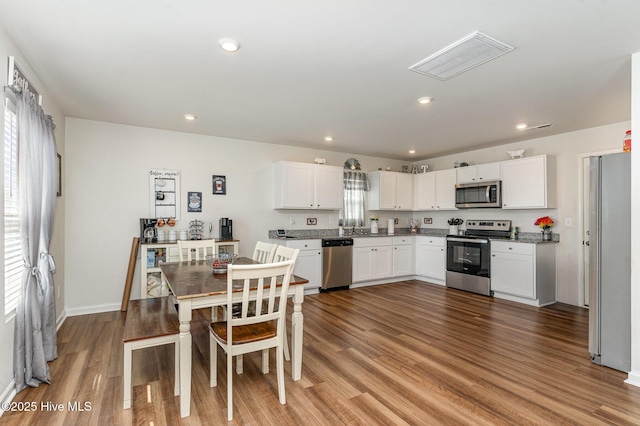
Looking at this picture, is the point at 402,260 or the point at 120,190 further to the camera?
the point at 402,260

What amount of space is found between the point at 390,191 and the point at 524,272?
2639 millimetres

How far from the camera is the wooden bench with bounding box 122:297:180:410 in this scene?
2.10 metres

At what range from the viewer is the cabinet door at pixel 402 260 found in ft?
19.9

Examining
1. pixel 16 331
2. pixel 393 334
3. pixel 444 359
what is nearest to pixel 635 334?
pixel 444 359

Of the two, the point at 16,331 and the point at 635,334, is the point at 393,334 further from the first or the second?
the point at 16,331

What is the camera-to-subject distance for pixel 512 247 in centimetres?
477

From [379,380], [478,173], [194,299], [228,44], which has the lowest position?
[379,380]

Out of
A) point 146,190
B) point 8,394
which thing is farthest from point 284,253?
point 146,190

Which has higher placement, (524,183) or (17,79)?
(17,79)

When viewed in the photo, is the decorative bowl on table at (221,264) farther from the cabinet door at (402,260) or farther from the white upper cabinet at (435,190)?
the white upper cabinet at (435,190)

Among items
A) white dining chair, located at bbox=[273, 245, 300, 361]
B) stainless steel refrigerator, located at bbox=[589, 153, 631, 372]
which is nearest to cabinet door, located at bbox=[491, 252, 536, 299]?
stainless steel refrigerator, located at bbox=[589, 153, 631, 372]

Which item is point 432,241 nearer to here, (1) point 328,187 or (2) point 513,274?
(2) point 513,274

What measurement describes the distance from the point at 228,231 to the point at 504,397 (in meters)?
3.78

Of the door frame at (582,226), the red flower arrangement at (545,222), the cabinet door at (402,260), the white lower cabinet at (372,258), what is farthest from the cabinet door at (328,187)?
the door frame at (582,226)
